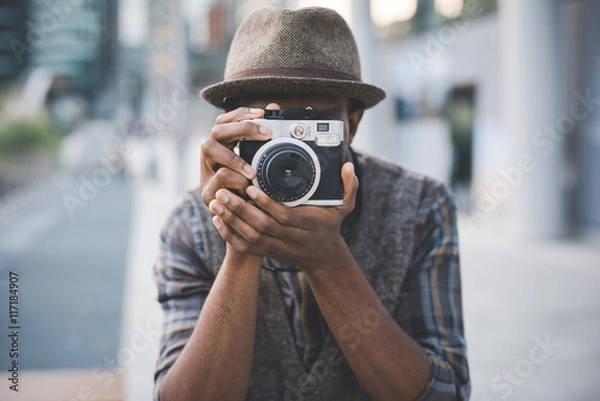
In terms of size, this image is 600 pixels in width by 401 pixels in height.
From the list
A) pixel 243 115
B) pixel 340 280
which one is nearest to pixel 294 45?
pixel 243 115

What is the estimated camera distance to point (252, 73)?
62.6 inches

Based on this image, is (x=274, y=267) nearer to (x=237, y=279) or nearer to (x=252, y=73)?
(x=237, y=279)

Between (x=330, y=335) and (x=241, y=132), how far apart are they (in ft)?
2.13

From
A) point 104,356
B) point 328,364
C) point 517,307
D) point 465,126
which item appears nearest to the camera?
point 328,364

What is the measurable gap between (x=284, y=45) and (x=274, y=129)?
11.3 inches

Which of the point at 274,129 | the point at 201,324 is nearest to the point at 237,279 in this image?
the point at 201,324

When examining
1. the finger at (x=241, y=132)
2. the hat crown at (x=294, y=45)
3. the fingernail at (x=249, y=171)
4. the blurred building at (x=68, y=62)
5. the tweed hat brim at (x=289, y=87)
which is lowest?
the fingernail at (x=249, y=171)

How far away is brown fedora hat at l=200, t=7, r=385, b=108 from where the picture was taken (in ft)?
5.10

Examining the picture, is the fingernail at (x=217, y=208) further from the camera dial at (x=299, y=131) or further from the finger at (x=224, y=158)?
the camera dial at (x=299, y=131)

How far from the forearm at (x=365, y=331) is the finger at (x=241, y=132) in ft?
1.10

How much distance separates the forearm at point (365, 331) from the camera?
149 centimetres

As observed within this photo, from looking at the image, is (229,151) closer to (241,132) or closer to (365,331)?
(241,132)

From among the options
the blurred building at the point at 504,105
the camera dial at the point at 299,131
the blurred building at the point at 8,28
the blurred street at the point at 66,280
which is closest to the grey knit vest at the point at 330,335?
the camera dial at the point at 299,131

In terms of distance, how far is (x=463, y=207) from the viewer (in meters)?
11.2
